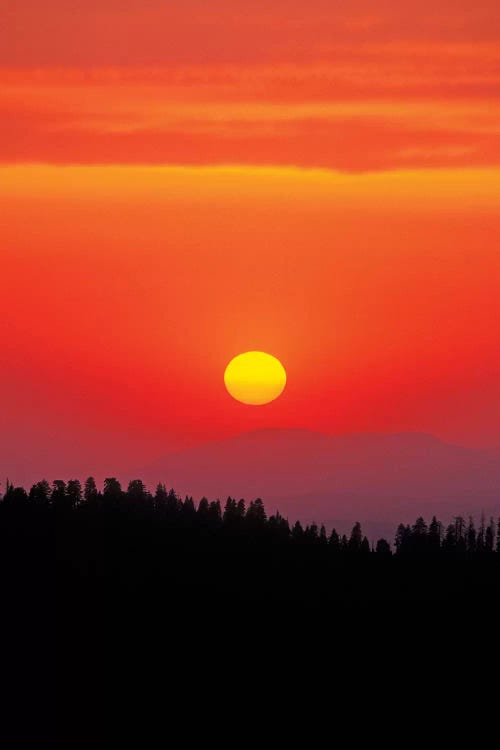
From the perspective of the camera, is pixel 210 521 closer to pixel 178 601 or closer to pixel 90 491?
pixel 90 491

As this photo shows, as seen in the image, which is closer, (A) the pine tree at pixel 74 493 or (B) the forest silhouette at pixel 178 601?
(B) the forest silhouette at pixel 178 601

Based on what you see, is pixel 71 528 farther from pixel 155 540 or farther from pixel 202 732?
pixel 202 732

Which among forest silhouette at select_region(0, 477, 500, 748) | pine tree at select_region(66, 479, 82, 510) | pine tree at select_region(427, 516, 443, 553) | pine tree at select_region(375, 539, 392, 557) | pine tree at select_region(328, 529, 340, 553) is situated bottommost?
forest silhouette at select_region(0, 477, 500, 748)

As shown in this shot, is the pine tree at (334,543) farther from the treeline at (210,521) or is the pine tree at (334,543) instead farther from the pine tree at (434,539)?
the pine tree at (434,539)

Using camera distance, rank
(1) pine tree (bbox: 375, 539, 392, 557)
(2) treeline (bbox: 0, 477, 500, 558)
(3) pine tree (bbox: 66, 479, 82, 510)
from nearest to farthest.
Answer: (1) pine tree (bbox: 375, 539, 392, 557)
(2) treeline (bbox: 0, 477, 500, 558)
(3) pine tree (bbox: 66, 479, 82, 510)

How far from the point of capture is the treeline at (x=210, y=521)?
155 metres

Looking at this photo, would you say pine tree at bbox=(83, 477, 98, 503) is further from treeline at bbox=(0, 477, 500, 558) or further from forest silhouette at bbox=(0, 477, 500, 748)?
forest silhouette at bbox=(0, 477, 500, 748)

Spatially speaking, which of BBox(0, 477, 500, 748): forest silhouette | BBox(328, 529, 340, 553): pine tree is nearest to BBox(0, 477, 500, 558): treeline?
BBox(328, 529, 340, 553): pine tree

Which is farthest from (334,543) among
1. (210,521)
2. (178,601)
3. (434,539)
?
(178,601)

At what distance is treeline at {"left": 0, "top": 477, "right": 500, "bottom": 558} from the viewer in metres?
155

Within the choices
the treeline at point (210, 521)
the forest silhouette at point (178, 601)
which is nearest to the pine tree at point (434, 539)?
the treeline at point (210, 521)

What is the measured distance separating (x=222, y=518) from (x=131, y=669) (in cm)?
5992

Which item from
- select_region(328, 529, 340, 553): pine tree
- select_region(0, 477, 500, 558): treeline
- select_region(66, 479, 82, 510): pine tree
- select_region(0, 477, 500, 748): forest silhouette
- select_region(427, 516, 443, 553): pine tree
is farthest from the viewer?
select_region(66, 479, 82, 510): pine tree

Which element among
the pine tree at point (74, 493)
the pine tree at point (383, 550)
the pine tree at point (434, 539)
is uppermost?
the pine tree at point (74, 493)
